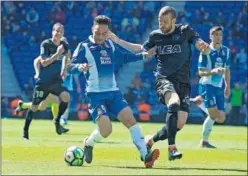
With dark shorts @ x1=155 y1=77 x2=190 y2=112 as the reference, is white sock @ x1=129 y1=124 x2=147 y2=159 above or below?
below

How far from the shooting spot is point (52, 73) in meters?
17.0

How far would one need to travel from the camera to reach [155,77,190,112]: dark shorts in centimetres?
1097

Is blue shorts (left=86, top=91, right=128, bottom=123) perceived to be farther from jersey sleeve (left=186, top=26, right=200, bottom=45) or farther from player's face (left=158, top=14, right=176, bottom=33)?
jersey sleeve (left=186, top=26, right=200, bottom=45)

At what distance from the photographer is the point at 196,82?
31.3m

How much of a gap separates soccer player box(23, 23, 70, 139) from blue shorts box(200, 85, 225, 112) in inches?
130

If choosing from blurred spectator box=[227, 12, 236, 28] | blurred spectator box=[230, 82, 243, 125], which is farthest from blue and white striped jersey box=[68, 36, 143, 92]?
blurred spectator box=[227, 12, 236, 28]

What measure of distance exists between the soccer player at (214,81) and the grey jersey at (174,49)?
3.32m

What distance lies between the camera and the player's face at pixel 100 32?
435 inches

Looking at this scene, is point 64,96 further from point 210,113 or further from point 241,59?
point 241,59

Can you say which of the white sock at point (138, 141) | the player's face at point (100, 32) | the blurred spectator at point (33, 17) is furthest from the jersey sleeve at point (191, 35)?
the blurred spectator at point (33, 17)

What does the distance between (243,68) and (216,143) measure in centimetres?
1565

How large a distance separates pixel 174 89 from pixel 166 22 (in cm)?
105

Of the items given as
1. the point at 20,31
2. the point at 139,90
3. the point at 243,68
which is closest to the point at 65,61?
the point at 139,90

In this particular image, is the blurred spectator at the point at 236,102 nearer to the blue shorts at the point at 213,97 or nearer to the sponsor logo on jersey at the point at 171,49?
the blue shorts at the point at 213,97
